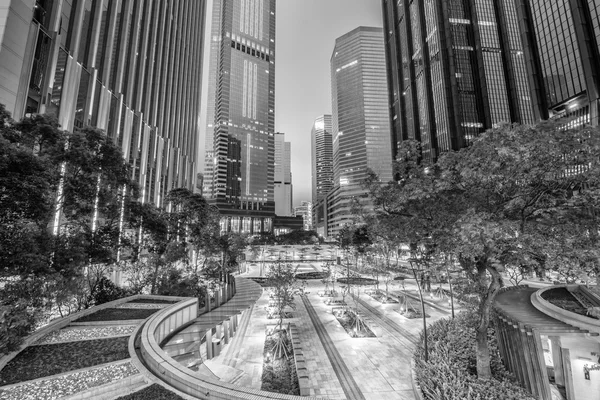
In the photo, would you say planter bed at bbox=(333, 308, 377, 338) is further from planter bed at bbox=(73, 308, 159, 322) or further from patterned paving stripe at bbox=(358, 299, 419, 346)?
planter bed at bbox=(73, 308, 159, 322)

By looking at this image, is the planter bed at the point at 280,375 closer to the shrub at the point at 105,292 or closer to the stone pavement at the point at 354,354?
the stone pavement at the point at 354,354

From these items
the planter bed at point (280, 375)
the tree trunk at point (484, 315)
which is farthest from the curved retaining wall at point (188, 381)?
the tree trunk at point (484, 315)

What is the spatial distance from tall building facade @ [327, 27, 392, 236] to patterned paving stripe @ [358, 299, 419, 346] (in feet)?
384

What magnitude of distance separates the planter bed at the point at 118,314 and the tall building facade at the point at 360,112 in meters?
127

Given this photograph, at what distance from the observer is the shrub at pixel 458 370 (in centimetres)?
788

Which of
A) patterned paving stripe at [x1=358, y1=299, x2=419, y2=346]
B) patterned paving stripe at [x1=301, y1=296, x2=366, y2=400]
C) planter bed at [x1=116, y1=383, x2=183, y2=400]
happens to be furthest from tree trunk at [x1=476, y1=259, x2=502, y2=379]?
planter bed at [x1=116, y1=383, x2=183, y2=400]

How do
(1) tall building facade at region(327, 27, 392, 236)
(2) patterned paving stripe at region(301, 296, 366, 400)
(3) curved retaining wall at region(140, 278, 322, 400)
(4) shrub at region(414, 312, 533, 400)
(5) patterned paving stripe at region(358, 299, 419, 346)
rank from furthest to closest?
1. (1) tall building facade at region(327, 27, 392, 236)
2. (5) patterned paving stripe at region(358, 299, 419, 346)
3. (2) patterned paving stripe at region(301, 296, 366, 400)
4. (4) shrub at region(414, 312, 533, 400)
5. (3) curved retaining wall at region(140, 278, 322, 400)

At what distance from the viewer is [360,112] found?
145m

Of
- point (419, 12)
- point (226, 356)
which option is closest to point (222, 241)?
point (226, 356)

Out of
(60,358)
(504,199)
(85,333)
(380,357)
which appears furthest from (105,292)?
(504,199)

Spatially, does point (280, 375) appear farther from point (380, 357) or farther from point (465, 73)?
point (465, 73)

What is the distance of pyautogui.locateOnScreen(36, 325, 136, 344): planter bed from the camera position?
32.4 feet

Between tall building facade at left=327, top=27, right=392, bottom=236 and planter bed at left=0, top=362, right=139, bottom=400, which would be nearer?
planter bed at left=0, top=362, right=139, bottom=400

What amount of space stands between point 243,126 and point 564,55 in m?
136
